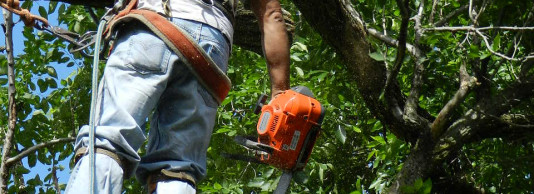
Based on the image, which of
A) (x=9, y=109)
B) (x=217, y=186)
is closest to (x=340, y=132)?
(x=217, y=186)

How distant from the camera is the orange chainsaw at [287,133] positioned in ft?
10.5

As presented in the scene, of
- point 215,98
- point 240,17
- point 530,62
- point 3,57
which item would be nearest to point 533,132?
point 530,62

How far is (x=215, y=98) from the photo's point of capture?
297 cm

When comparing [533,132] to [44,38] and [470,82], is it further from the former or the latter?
[44,38]

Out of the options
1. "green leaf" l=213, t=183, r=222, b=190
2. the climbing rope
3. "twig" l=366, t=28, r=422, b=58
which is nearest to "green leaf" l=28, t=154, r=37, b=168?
"green leaf" l=213, t=183, r=222, b=190

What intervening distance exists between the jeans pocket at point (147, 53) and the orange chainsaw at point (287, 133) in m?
0.56

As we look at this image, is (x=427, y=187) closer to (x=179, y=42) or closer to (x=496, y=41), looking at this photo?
(x=496, y=41)

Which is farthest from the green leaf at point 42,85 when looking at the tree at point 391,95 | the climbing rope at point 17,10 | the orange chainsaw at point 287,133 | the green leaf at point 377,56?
the orange chainsaw at point 287,133

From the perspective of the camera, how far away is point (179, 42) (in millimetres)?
2809

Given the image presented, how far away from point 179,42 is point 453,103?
1.85 metres

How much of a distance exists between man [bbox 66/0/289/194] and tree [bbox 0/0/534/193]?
54cm

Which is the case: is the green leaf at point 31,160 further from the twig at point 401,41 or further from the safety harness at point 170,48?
the safety harness at point 170,48

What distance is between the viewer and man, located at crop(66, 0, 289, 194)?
260 centimetres

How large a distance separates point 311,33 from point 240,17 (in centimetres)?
221
